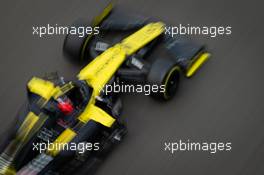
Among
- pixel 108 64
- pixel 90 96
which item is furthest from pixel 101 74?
pixel 90 96

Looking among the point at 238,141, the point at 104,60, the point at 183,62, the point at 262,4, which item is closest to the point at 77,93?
the point at 104,60

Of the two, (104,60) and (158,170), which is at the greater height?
(104,60)

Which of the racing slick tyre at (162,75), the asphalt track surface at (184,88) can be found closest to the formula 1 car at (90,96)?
the racing slick tyre at (162,75)

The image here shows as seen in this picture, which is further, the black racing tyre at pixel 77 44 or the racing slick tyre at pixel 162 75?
the black racing tyre at pixel 77 44

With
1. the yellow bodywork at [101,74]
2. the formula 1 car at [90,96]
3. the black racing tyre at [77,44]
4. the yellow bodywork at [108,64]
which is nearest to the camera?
the formula 1 car at [90,96]

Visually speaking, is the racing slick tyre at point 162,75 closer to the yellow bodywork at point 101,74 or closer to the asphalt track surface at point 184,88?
the asphalt track surface at point 184,88

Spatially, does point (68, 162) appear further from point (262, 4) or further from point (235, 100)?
point (262, 4)

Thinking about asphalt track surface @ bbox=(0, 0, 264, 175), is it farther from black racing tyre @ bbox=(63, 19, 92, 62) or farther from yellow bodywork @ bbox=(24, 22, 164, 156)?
yellow bodywork @ bbox=(24, 22, 164, 156)

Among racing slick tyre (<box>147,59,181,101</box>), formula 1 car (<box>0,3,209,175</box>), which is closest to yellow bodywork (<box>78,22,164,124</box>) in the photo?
formula 1 car (<box>0,3,209,175</box>)
